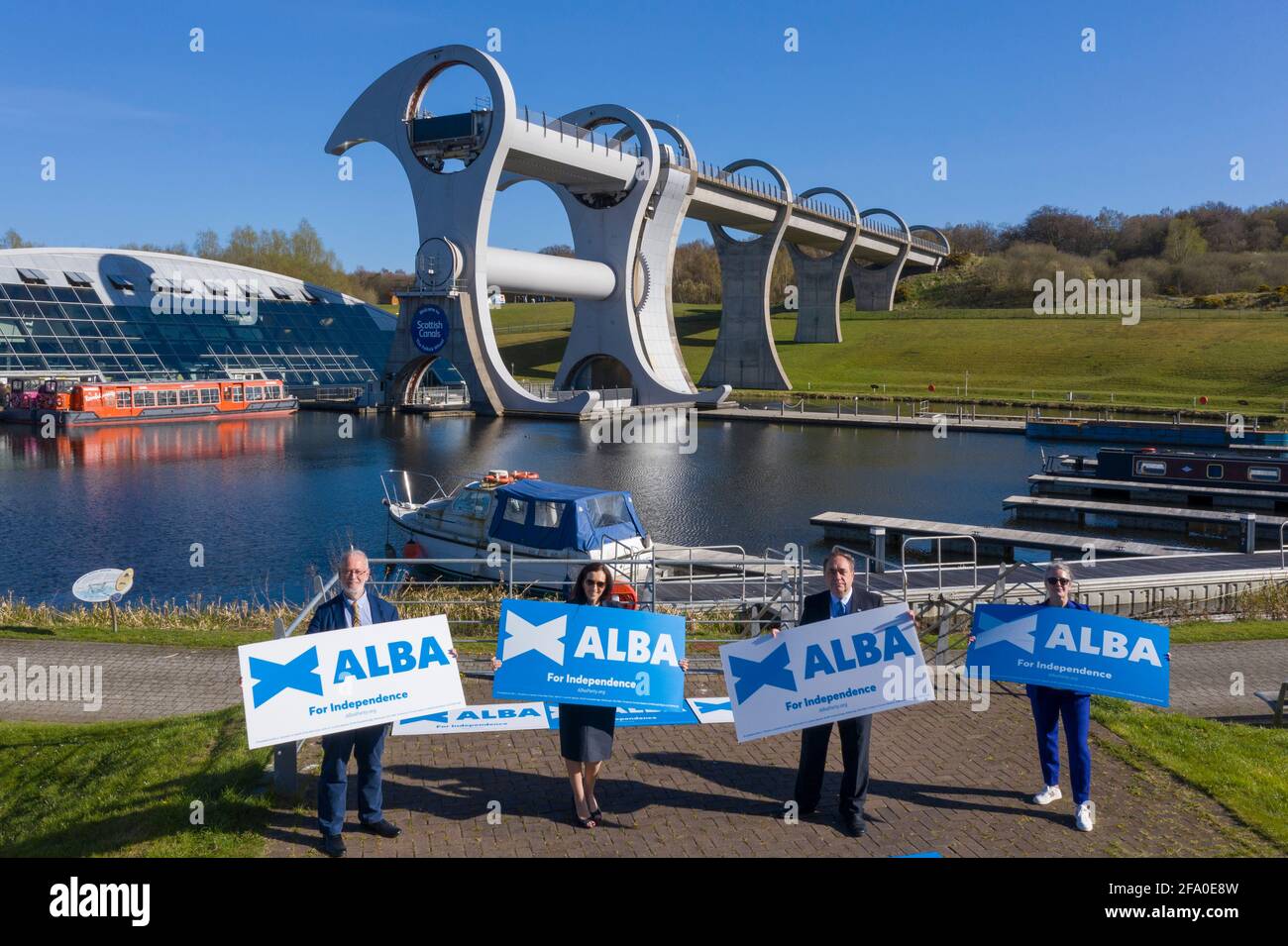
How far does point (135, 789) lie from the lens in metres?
8.25

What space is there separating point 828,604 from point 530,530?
11.8 meters

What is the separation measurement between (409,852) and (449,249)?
166 ft

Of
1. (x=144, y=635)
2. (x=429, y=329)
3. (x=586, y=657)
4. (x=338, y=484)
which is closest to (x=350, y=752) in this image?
(x=586, y=657)

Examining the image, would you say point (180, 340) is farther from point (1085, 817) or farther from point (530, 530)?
point (1085, 817)

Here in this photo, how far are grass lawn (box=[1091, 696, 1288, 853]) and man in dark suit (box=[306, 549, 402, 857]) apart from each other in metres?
6.36

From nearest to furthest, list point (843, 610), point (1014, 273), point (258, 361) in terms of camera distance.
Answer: point (843, 610)
point (258, 361)
point (1014, 273)

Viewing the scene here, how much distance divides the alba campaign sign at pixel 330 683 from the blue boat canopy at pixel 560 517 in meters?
10.7

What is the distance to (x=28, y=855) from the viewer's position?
734 cm

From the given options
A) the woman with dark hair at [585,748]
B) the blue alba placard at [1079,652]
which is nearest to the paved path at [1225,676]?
the blue alba placard at [1079,652]

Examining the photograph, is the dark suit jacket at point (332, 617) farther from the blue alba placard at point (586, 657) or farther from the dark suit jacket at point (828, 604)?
the dark suit jacket at point (828, 604)

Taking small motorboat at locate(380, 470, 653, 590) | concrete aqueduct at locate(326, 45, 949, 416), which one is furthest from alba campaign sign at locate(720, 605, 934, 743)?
concrete aqueduct at locate(326, 45, 949, 416)

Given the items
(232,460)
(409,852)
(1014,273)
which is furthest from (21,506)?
(1014,273)
